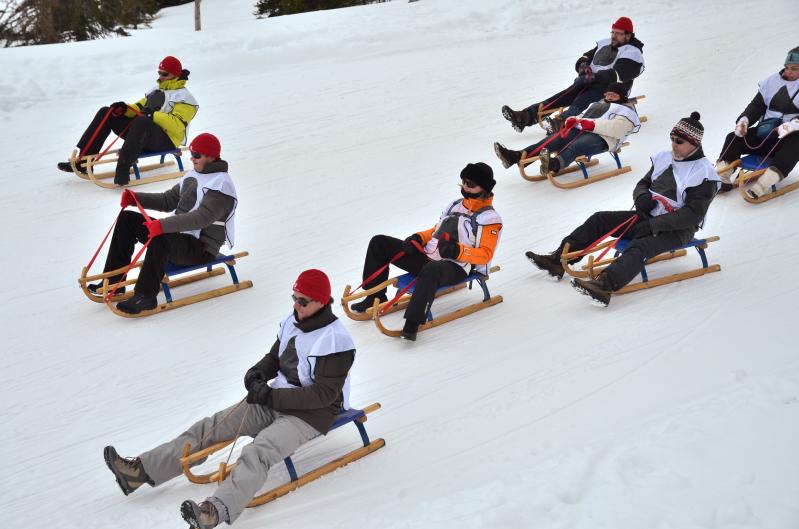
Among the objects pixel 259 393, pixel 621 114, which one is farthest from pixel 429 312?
pixel 621 114

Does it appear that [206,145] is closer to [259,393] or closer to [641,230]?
[259,393]

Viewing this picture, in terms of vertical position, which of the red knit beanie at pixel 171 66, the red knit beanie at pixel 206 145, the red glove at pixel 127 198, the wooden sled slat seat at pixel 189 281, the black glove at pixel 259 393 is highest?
the red knit beanie at pixel 171 66

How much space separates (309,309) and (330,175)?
17.3ft

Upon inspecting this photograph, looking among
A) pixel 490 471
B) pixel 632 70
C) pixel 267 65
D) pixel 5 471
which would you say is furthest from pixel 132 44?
pixel 490 471

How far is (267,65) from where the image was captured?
46.1 feet

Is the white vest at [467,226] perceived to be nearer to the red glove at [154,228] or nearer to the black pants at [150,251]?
the black pants at [150,251]

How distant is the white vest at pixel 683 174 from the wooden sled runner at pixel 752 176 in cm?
150

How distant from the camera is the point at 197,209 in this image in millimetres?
6574

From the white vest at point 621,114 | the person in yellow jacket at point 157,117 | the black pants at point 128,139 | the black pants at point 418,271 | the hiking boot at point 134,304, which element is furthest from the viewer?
the person in yellow jacket at point 157,117

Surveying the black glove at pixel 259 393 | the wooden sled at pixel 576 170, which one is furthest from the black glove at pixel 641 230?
the black glove at pixel 259 393

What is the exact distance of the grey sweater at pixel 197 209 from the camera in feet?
21.2

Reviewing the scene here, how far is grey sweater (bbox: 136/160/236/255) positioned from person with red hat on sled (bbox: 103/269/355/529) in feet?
7.24

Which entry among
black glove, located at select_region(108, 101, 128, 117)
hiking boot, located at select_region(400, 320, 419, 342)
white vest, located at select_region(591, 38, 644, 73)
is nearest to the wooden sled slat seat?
hiking boot, located at select_region(400, 320, 419, 342)

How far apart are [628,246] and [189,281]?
11.1 feet
